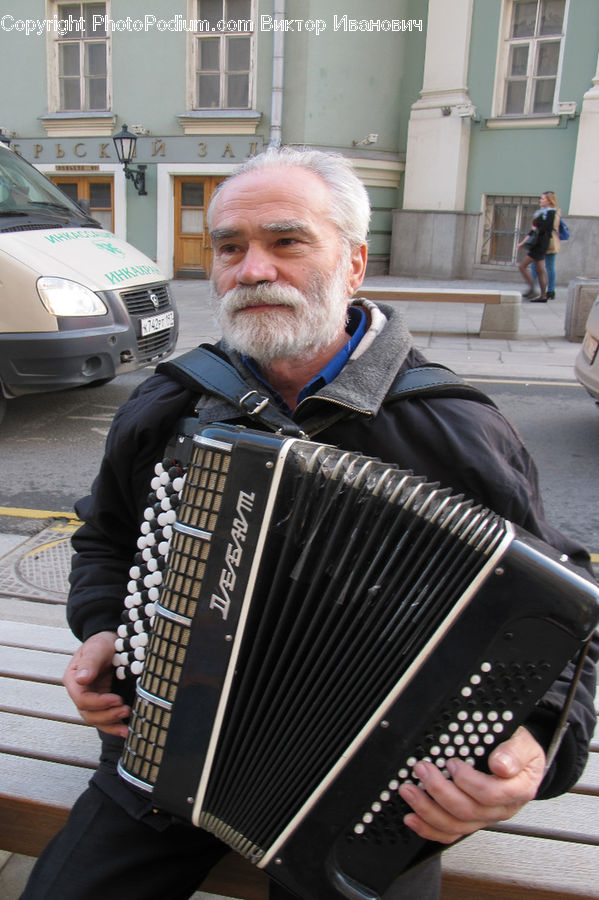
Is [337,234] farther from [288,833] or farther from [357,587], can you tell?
[288,833]

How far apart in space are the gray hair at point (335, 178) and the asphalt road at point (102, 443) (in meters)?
2.70

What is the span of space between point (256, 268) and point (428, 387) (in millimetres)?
445

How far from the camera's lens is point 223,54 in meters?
15.2

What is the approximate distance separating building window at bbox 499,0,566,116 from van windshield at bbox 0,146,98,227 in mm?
11298

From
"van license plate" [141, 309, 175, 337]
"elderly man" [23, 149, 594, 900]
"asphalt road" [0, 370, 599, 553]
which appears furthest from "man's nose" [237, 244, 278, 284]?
"van license plate" [141, 309, 175, 337]

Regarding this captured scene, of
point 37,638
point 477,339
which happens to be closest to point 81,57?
point 477,339

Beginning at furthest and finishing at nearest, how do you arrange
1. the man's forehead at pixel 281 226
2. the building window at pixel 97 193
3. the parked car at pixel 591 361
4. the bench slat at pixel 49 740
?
the building window at pixel 97 193
the parked car at pixel 591 361
the bench slat at pixel 49 740
the man's forehead at pixel 281 226

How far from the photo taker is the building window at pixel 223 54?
15.1 meters

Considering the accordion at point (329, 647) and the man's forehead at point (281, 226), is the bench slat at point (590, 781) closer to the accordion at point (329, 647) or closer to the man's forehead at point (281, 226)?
the accordion at point (329, 647)

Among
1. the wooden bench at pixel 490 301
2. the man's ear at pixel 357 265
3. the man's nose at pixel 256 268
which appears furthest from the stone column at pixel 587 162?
the man's nose at pixel 256 268

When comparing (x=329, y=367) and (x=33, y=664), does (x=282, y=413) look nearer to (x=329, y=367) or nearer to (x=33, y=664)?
(x=329, y=367)

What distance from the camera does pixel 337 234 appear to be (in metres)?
1.76

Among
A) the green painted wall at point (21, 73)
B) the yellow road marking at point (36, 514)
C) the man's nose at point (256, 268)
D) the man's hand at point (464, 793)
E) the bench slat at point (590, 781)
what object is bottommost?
the yellow road marking at point (36, 514)

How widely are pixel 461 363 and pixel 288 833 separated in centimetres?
720
